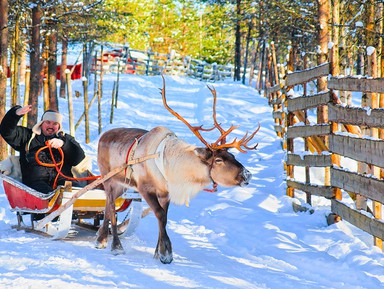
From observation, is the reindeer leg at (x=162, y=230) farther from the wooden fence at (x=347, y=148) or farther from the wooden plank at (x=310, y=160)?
the wooden plank at (x=310, y=160)

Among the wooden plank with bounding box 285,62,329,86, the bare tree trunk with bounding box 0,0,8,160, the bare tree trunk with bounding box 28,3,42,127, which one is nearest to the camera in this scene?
the wooden plank with bounding box 285,62,329,86

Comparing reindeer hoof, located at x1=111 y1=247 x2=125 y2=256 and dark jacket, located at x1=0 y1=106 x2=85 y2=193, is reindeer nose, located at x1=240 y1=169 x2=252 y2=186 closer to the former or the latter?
reindeer hoof, located at x1=111 y1=247 x2=125 y2=256

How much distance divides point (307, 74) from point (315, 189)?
1731 mm

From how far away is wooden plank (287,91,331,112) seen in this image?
930 centimetres

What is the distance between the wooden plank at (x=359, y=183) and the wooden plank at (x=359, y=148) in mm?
191

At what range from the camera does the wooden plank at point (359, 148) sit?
7.16 metres

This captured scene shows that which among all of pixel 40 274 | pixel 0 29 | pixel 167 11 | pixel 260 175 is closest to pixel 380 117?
pixel 40 274

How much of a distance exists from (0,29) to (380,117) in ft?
31.0

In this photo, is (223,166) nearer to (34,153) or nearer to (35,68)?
(34,153)

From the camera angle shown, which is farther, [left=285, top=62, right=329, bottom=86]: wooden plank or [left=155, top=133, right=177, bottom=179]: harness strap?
[left=285, top=62, right=329, bottom=86]: wooden plank

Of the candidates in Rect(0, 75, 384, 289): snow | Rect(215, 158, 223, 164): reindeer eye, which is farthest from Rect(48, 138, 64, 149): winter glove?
Rect(215, 158, 223, 164): reindeer eye

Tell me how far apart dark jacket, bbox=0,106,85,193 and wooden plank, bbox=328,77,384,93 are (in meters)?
3.25

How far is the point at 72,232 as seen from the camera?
28.6 ft

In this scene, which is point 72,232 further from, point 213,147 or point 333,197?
point 333,197
